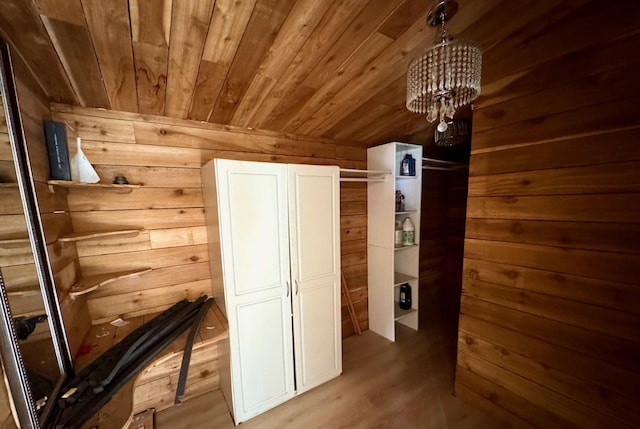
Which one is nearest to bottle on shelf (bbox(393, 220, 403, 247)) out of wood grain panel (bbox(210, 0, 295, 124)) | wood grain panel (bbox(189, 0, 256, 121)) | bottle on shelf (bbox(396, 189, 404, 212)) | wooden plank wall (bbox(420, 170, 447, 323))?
bottle on shelf (bbox(396, 189, 404, 212))

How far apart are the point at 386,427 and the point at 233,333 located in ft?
4.02

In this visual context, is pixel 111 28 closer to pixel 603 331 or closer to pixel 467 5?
pixel 467 5

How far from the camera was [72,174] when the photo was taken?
128 centimetres

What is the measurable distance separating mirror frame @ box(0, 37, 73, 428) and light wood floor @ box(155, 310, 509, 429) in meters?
1.02

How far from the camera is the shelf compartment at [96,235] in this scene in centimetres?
121

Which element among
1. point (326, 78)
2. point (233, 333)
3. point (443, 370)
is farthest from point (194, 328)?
point (443, 370)

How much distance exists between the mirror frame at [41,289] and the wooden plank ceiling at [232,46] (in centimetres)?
25

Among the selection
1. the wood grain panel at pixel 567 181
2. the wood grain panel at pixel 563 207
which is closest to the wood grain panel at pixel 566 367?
the wood grain panel at pixel 563 207

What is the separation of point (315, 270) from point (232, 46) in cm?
150

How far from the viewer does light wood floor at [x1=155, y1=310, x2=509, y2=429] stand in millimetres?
1620

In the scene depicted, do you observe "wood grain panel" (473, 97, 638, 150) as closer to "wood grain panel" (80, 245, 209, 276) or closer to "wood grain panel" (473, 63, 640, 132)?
"wood grain panel" (473, 63, 640, 132)

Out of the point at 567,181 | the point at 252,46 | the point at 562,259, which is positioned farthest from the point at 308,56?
the point at 562,259

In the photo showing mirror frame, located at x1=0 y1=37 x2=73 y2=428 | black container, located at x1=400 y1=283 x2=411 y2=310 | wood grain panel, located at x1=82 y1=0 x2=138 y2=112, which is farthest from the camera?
black container, located at x1=400 y1=283 x2=411 y2=310

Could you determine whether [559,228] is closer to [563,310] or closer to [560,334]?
[563,310]
